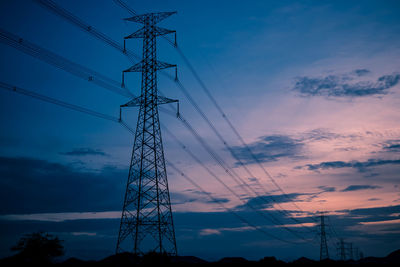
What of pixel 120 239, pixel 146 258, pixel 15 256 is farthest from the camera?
pixel 15 256

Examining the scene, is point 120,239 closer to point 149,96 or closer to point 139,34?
point 149,96

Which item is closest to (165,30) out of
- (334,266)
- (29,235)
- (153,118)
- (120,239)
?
(153,118)

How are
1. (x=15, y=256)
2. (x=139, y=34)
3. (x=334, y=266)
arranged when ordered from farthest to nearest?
(x=334, y=266)
(x=15, y=256)
(x=139, y=34)

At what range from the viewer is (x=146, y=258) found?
34406mm

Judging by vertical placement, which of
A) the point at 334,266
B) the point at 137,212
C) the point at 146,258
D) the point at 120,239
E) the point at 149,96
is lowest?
A: the point at 334,266

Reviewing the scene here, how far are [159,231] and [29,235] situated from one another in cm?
3098

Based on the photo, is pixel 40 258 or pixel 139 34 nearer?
pixel 139 34

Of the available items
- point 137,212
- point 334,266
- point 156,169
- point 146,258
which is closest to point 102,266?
point 146,258

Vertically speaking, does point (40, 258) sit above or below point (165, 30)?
below

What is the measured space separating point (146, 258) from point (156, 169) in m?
9.44

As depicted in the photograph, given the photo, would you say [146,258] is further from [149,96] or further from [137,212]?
[149,96]

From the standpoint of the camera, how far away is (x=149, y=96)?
35.3 m

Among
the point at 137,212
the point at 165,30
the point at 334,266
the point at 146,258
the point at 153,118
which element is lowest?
the point at 334,266

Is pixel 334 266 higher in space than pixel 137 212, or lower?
lower
